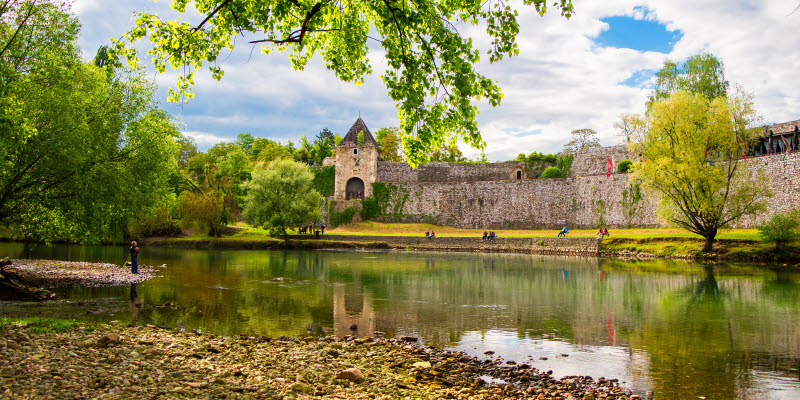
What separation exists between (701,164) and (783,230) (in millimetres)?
4754

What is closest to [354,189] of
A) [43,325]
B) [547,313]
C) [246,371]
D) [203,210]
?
[203,210]

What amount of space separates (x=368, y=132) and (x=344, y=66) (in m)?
45.8

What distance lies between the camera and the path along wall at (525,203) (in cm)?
3972

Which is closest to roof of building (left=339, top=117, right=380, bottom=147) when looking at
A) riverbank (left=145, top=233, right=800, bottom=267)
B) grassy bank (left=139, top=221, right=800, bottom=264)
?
grassy bank (left=139, top=221, right=800, bottom=264)

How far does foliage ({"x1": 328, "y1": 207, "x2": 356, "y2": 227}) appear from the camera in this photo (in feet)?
162

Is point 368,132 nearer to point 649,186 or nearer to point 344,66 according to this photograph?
point 649,186

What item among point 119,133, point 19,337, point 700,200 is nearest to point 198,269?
point 119,133

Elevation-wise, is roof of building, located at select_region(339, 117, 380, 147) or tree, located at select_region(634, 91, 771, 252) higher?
roof of building, located at select_region(339, 117, 380, 147)

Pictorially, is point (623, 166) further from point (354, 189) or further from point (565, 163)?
Answer: point (354, 189)

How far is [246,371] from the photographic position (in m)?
6.72

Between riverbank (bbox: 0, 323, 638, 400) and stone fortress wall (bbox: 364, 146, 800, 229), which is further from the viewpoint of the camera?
stone fortress wall (bbox: 364, 146, 800, 229)

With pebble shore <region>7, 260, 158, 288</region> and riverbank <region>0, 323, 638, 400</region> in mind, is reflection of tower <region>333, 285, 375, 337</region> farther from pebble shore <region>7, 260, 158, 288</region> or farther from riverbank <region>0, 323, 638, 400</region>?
pebble shore <region>7, 260, 158, 288</region>

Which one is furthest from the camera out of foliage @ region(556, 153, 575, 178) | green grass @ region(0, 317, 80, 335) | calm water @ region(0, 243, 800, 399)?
foliage @ region(556, 153, 575, 178)

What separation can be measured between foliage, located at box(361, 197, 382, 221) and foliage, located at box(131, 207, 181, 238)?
1686 centimetres
